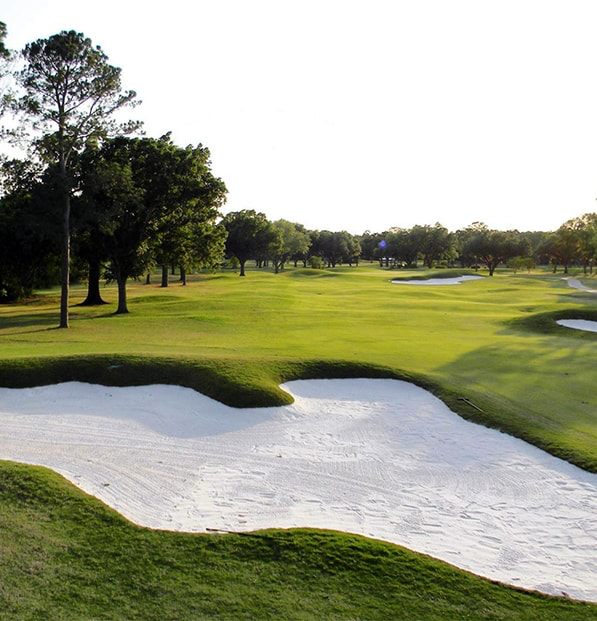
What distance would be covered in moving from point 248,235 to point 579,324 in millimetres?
65600

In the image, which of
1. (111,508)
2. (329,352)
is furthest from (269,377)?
(111,508)

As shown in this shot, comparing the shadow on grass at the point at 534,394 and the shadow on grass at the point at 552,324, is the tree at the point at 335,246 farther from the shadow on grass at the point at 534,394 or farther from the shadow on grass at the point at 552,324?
the shadow on grass at the point at 534,394

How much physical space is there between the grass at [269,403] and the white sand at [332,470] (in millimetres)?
508

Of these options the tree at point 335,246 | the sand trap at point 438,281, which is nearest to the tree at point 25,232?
the sand trap at point 438,281

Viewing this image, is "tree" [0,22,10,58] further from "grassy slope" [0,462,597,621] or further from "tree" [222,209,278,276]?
"tree" [222,209,278,276]

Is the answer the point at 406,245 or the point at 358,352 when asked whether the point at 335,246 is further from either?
the point at 358,352

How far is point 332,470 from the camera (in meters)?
9.34

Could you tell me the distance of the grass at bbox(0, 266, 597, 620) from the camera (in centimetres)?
573

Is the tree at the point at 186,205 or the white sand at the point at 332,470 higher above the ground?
the tree at the point at 186,205

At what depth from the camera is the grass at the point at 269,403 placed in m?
5.73

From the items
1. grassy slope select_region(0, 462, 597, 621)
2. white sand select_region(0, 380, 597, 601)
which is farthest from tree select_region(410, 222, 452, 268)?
grassy slope select_region(0, 462, 597, 621)

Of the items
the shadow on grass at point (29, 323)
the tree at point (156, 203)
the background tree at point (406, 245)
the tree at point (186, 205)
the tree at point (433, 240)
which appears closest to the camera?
the shadow on grass at point (29, 323)

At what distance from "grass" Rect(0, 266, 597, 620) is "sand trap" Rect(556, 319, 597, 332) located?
52 centimetres

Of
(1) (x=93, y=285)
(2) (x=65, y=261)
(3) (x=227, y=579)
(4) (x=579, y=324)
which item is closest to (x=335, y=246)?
(1) (x=93, y=285)
